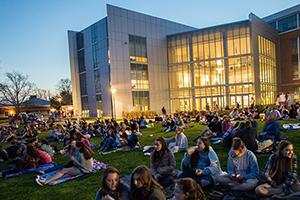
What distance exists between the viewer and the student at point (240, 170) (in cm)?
517

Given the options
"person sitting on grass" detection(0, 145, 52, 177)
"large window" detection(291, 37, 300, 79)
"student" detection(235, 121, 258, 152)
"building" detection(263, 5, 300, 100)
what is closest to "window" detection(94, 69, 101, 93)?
"person sitting on grass" detection(0, 145, 52, 177)

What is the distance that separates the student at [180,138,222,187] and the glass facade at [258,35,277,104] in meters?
36.2

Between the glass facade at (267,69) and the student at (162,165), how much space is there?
36265mm

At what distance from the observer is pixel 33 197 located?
20.8 feet

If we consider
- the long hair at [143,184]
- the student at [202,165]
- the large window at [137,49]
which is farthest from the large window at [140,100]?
the long hair at [143,184]

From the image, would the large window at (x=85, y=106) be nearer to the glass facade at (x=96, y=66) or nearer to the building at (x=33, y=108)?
the glass facade at (x=96, y=66)

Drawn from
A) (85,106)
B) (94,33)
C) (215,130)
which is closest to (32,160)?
(215,130)

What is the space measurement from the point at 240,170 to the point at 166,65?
130 feet

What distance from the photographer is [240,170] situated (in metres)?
5.41

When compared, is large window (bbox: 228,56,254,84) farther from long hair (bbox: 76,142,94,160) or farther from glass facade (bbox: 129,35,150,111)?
long hair (bbox: 76,142,94,160)

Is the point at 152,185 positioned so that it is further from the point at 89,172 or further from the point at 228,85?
the point at 228,85

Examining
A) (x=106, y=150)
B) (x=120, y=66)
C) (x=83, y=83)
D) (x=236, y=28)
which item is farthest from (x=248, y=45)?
(x=106, y=150)

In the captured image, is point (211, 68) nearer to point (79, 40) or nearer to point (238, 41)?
point (238, 41)

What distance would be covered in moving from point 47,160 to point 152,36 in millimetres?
36010
